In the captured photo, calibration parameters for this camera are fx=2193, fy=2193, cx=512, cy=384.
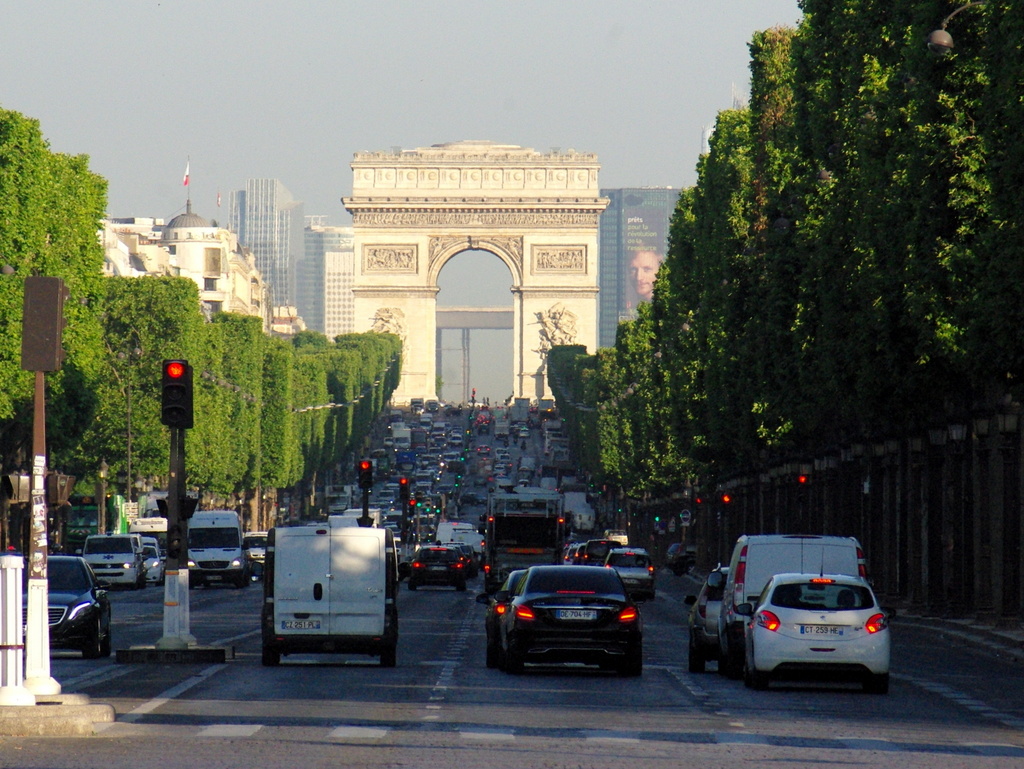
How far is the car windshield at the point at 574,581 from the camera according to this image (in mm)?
27766

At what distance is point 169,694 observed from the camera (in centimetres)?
2266

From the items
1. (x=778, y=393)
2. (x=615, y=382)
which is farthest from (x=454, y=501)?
(x=778, y=393)

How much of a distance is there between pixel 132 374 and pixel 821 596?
66.6 m

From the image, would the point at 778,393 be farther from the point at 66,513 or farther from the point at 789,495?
the point at 66,513

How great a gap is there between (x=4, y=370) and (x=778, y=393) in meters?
20.2

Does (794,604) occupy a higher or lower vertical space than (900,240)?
lower

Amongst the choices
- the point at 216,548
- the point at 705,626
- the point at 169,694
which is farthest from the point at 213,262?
the point at 169,694

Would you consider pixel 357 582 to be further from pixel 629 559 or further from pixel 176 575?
pixel 629 559

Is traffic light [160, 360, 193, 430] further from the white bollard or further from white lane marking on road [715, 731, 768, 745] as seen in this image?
white lane marking on road [715, 731, 768, 745]

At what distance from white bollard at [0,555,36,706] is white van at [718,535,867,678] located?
1094 cm

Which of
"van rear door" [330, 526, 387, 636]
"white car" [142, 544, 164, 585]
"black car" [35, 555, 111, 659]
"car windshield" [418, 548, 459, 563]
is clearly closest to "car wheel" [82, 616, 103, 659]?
"black car" [35, 555, 111, 659]

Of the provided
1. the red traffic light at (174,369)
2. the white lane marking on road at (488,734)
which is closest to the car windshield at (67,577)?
the red traffic light at (174,369)

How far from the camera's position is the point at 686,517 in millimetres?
86250

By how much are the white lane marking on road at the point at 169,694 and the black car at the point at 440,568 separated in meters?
40.4
